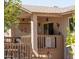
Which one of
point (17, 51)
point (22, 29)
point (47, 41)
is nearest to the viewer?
point (17, 51)

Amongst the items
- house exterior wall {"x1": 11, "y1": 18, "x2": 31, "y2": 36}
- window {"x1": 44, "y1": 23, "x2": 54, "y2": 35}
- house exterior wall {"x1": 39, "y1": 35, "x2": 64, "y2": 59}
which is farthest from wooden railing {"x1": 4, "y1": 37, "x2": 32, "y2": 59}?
window {"x1": 44, "y1": 23, "x2": 54, "y2": 35}

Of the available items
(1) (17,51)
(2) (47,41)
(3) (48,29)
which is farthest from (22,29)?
(1) (17,51)

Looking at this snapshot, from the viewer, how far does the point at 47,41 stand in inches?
553

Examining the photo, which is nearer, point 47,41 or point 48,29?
point 47,41

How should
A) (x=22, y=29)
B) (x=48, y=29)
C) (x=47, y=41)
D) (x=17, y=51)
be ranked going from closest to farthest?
1. (x=17, y=51)
2. (x=47, y=41)
3. (x=48, y=29)
4. (x=22, y=29)

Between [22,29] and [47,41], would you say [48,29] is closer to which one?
[22,29]

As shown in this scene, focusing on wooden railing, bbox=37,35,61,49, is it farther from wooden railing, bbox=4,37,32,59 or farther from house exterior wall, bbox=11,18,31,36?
house exterior wall, bbox=11,18,31,36

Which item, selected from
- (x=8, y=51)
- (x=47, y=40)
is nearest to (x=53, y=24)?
(x=47, y=40)

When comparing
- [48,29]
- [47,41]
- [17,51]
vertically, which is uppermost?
[48,29]

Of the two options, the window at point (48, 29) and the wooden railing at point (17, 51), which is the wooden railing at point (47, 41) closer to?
the window at point (48, 29)

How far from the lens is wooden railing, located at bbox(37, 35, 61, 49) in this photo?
45.6ft

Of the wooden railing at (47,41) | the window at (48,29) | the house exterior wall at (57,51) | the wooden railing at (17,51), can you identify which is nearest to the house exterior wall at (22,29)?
the window at (48,29)

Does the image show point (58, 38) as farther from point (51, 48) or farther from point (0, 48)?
point (0, 48)

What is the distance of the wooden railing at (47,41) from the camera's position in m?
13.9
